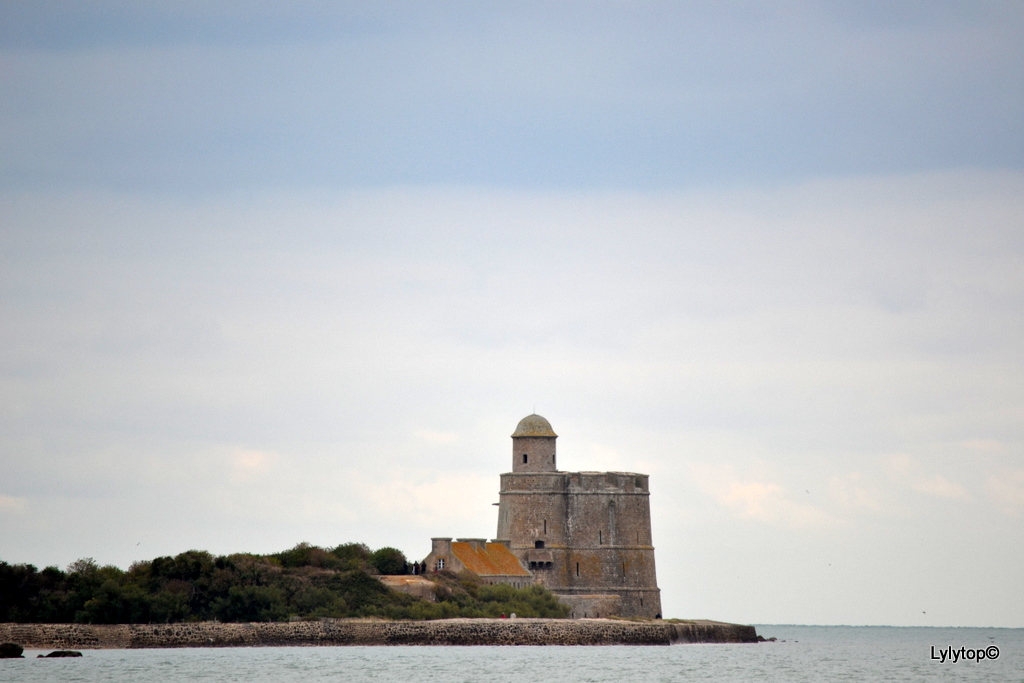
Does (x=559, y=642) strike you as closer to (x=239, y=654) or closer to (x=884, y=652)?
(x=239, y=654)

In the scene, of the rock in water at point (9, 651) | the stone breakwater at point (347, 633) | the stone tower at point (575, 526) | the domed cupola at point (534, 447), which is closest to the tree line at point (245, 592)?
the stone breakwater at point (347, 633)

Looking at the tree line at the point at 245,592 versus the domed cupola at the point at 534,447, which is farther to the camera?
the domed cupola at the point at 534,447

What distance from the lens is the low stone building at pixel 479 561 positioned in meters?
58.8

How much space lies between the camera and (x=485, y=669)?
44.4m

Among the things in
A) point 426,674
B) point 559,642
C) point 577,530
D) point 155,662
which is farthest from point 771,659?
point 155,662

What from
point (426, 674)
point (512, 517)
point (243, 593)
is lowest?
point (426, 674)

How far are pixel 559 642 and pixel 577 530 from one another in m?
8.57

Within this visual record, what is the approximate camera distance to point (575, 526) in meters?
62.6

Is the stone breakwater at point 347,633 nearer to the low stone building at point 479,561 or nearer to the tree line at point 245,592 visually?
the tree line at point 245,592

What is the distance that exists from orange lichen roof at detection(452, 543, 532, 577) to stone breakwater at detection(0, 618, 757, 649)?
14.0 feet

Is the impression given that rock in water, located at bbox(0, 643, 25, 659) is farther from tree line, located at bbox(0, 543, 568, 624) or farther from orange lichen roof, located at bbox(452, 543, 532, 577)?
orange lichen roof, located at bbox(452, 543, 532, 577)

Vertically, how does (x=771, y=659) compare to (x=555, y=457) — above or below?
below

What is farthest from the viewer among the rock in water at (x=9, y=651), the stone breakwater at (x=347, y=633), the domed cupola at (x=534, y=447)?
the domed cupola at (x=534, y=447)

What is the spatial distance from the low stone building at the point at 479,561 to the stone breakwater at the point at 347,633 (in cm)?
418
